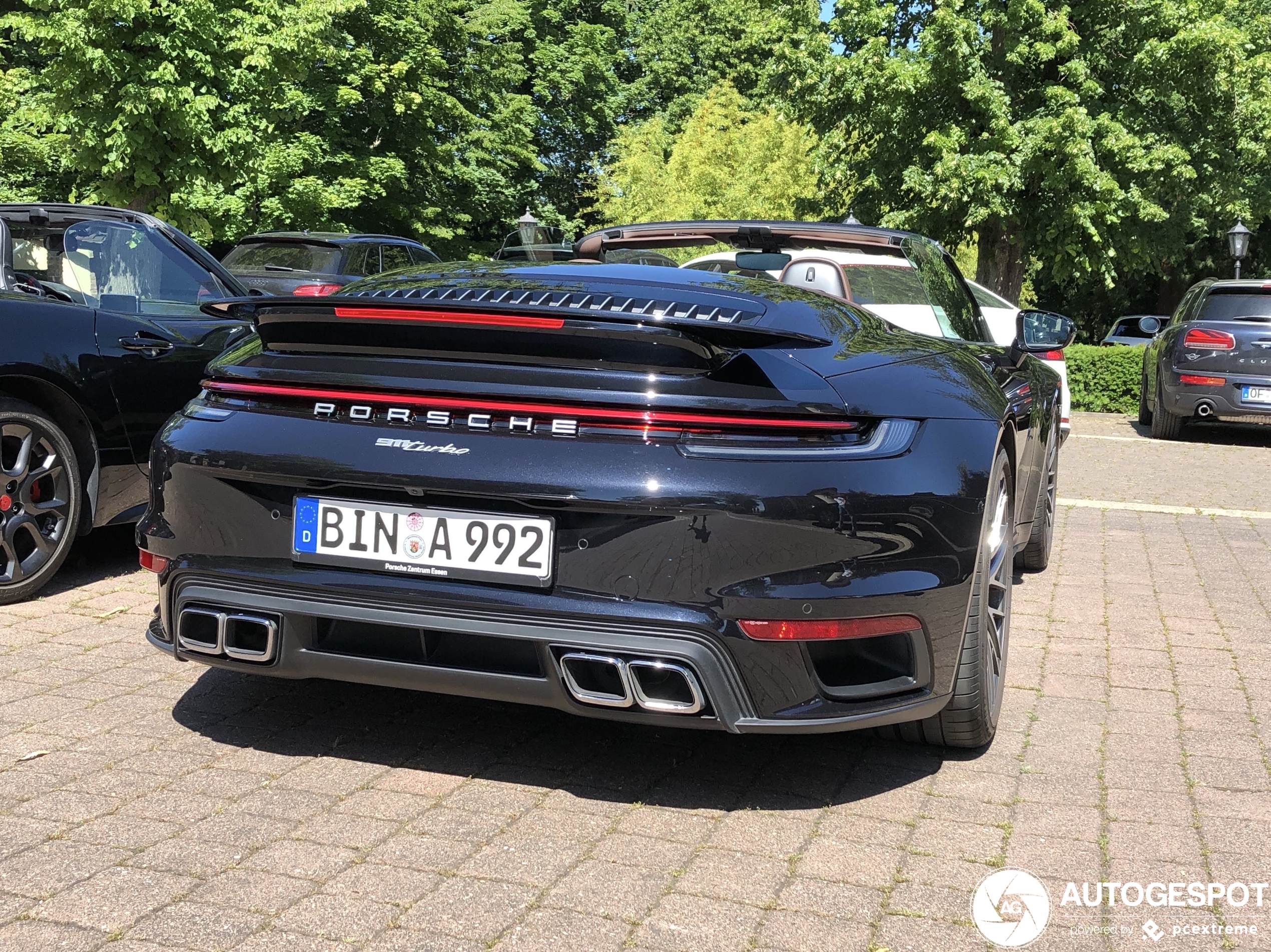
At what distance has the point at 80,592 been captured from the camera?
5.26 m

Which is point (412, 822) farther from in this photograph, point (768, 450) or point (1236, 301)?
point (1236, 301)

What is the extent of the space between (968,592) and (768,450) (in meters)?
0.67

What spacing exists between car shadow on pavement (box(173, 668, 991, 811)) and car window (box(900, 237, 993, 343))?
71.6 inches

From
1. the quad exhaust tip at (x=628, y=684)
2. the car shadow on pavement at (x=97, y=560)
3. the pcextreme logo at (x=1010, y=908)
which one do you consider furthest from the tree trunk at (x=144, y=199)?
the pcextreme logo at (x=1010, y=908)

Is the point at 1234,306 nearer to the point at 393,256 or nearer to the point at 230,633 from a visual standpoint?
the point at 393,256

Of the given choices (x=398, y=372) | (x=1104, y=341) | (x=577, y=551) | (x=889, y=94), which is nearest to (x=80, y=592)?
(x=398, y=372)

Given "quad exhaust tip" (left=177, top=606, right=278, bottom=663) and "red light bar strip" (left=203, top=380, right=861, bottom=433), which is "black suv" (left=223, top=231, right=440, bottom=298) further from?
"red light bar strip" (left=203, top=380, right=861, bottom=433)

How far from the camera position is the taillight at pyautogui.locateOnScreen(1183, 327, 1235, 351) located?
43.1 feet

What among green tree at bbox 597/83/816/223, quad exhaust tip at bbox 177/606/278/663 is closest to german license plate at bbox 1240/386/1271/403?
quad exhaust tip at bbox 177/606/278/663

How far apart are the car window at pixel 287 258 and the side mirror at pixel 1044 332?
357 inches

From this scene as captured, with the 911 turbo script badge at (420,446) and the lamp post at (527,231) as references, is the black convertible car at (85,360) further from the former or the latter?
the lamp post at (527,231)

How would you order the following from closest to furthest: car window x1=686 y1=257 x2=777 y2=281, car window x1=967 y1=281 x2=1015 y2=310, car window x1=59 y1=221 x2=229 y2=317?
1. car window x1=686 y1=257 x2=777 y2=281
2. car window x1=59 y1=221 x2=229 y2=317
3. car window x1=967 y1=281 x2=1015 y2=310

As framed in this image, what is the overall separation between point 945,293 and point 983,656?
1999mm

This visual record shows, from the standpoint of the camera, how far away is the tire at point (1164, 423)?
13.9 meters
